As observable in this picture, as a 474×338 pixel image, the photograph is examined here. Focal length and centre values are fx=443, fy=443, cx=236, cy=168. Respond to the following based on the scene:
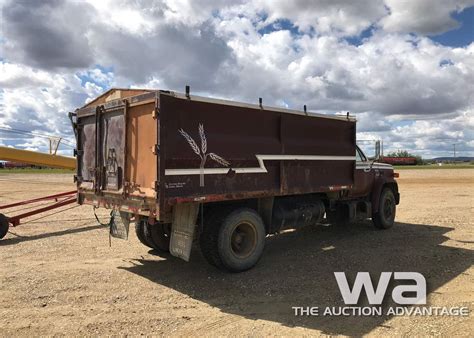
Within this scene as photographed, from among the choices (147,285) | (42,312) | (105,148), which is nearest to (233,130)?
(105,148)

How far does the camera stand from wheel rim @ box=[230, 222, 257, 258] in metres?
7.12

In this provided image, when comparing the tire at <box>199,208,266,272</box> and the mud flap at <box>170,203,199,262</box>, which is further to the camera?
the tire at <box>199,208,266,272</box>

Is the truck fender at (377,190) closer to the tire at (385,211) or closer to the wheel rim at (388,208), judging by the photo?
the tire at (385,211)

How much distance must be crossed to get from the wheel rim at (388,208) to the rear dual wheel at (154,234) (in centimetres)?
559

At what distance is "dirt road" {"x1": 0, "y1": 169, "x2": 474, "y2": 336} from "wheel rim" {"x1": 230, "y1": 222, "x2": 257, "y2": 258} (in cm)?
36

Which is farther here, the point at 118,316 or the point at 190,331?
the point at 118,316

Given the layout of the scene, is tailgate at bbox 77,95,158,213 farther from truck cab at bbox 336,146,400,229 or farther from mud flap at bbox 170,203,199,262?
truck cab at bbox 336,146,400,229

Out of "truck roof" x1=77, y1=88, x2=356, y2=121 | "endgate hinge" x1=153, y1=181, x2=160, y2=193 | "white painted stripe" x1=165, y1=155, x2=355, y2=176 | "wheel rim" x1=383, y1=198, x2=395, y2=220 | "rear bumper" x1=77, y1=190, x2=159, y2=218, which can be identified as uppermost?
"truck roof" x1=77, y1=88, x2=356, y2=121

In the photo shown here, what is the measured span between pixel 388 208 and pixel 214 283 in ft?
19.9

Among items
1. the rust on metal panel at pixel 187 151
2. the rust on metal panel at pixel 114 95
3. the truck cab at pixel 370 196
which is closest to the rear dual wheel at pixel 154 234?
the rust on metal panel at pixel 187 151

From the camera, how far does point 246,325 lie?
16.7 feet

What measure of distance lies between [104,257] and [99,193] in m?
1.56

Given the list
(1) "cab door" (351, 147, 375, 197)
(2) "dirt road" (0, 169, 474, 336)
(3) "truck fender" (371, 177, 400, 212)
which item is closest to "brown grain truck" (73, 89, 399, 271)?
(2) "dirt road" (0, 169, 474, 336)

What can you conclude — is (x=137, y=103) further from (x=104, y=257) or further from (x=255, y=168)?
(x=104, y=257)
